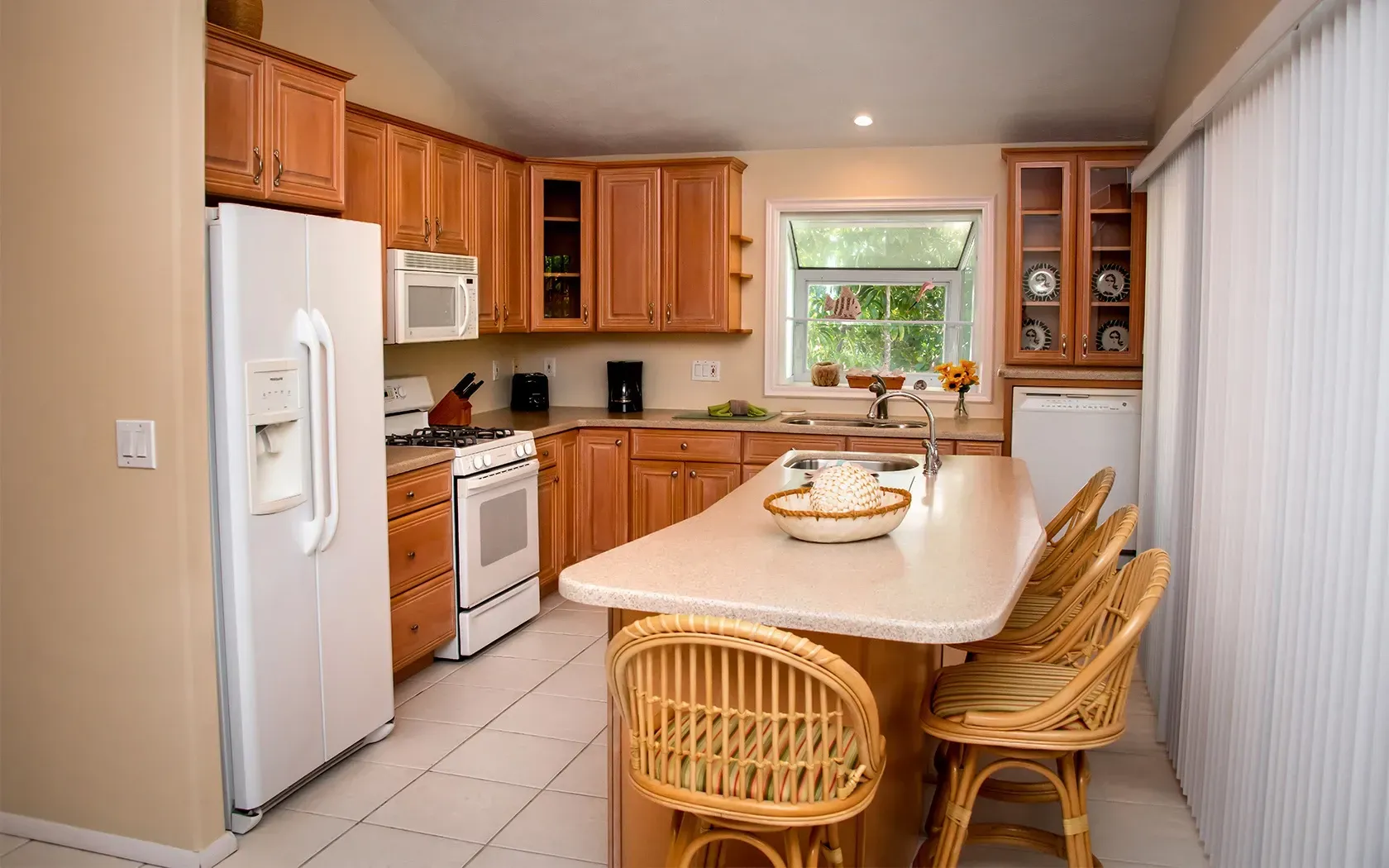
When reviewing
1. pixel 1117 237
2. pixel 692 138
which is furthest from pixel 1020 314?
pixel 692 138

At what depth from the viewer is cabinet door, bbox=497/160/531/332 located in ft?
17.7

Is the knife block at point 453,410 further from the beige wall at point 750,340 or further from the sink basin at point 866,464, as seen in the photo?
the sink basin at point 866,464

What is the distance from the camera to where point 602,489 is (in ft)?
18.5

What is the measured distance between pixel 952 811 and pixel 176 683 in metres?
1.95

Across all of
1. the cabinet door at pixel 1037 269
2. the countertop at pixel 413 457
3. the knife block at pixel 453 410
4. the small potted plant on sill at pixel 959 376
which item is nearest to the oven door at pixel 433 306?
the knife block at pixel 453 410

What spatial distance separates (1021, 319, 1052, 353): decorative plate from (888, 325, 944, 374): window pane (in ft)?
2.10

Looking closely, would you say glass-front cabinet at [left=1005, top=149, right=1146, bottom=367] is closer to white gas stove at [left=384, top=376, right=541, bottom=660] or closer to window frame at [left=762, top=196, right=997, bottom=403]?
window frame at [left=762, top=196, right=997, bottom=403]

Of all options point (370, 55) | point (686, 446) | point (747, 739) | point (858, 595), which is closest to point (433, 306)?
point (370, 55)

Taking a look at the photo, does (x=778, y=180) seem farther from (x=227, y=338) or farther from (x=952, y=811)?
(x=952, y=811)

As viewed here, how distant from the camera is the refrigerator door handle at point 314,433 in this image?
312 cm

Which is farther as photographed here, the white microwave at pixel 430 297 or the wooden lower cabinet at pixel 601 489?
the wooden lower cabinet at pixel 601 489

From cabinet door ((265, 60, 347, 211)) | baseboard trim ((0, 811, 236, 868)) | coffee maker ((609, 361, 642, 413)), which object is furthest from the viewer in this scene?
coffee maker ((609, 361, 642, 413))

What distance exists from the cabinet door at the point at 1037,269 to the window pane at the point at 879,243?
1.64 ft

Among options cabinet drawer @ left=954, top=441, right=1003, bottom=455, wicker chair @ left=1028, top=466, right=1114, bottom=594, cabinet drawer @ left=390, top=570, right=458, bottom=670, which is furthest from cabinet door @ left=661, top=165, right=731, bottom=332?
wicker chair @ left=1028, top=466, right=1114, bottom=594
